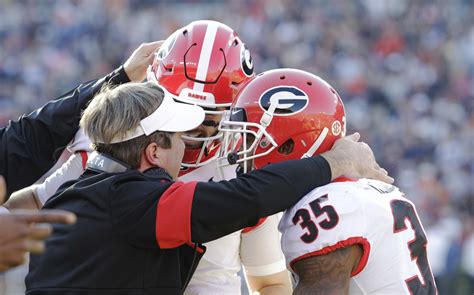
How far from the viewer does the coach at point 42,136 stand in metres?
3.80

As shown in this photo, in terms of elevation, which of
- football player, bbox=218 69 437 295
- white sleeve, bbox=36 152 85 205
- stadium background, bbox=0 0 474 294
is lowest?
stadium background, bbox=0 0 474 294

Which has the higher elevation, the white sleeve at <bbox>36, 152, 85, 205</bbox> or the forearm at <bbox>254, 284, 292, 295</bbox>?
the white sleeve at <bbox>36, 152, 85, 205</bbox>

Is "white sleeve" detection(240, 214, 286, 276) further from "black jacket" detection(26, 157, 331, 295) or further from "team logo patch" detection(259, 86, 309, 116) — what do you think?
"black jacket" detection(26, 157, 331, 295)

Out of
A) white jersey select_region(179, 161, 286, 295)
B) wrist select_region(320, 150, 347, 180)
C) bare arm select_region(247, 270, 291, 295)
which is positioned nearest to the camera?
wrist select_region(320, 150, 347, 180)

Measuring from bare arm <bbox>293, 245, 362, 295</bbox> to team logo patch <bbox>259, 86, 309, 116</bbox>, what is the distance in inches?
22.3

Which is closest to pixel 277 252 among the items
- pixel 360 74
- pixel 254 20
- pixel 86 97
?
pixel 86 97

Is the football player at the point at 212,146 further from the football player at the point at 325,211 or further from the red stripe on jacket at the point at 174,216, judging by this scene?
the red stripe on jacket at the point at 174,216

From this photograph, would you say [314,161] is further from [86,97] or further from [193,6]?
[193,6]

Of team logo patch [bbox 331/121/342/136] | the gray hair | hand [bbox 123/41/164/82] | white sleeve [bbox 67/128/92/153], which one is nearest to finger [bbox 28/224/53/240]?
the gray hair

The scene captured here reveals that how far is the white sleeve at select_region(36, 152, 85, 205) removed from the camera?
3.65 m

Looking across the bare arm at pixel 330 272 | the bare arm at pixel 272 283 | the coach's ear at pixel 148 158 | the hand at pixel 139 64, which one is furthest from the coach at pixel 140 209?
the hand at pixel 139 64

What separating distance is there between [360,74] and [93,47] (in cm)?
355

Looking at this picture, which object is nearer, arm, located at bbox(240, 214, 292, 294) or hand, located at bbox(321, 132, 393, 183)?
hand, located at bbox(321, 132, 393, 183)

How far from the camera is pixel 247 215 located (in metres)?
2.81
